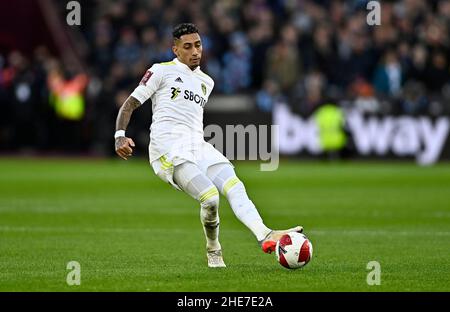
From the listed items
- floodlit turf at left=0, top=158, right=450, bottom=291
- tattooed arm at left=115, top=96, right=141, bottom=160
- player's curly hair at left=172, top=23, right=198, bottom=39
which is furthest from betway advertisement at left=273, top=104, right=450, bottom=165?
tattooed arm at left=115, top=96, right=141, bottom=160

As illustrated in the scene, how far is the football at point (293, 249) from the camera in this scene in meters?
9.35

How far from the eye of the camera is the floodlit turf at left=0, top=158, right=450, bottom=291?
9102mm

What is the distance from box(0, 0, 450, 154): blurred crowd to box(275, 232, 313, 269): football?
53.5ft

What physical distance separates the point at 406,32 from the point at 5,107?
1062 cm

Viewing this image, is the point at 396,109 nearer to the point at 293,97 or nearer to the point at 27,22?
the point at 293,97

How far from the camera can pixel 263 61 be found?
92.6ft

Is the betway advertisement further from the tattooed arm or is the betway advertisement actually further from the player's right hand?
the player's right hand

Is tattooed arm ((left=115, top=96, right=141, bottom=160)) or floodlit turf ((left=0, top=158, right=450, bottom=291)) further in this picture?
tattooed arm ((left=115, top=96, right=141, bottom=160))

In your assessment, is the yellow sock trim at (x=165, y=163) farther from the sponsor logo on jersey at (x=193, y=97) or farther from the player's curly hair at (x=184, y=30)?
the player's curly hair at (x=184, y=30)

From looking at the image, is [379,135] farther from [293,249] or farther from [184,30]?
Answer: [293,249]

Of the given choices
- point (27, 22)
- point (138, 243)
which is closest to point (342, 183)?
point (138, 243)

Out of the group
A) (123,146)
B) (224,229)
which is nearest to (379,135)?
(224,229)

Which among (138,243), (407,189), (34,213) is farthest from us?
(407,189)

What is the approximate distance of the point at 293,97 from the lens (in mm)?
26656
